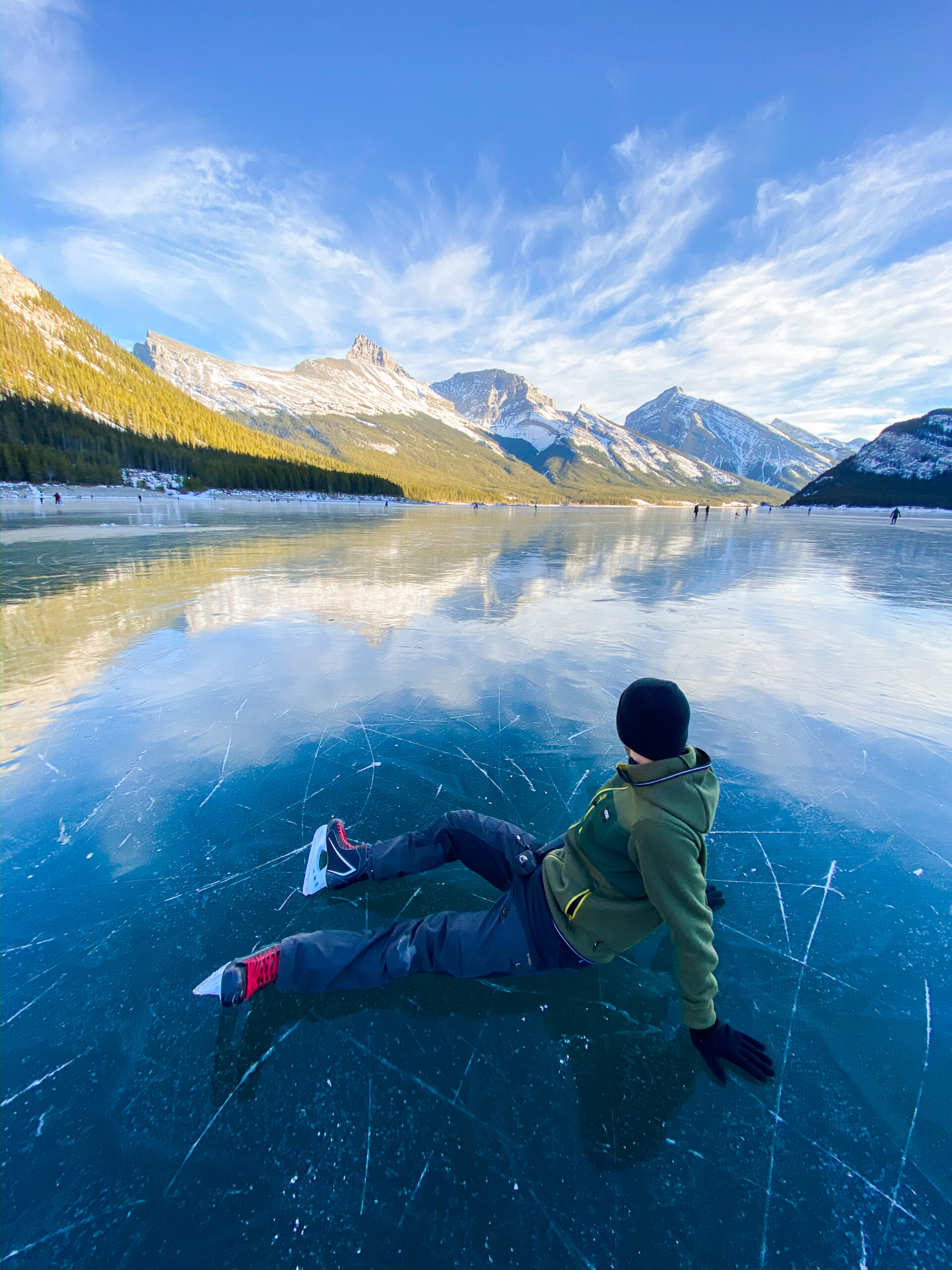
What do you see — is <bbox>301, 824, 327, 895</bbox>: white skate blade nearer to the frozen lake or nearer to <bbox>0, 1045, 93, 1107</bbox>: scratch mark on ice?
the frozen lake

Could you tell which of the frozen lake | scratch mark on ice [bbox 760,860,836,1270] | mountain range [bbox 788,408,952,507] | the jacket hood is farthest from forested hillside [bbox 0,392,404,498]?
mountain range [bbox 788,408,952,507]

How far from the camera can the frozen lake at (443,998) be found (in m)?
1.44

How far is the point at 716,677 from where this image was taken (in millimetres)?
5145

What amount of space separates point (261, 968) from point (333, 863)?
63cm

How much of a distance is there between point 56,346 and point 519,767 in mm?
164431

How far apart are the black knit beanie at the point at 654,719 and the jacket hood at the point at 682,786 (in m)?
0.05

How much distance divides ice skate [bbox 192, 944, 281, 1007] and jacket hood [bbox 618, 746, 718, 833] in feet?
5.46

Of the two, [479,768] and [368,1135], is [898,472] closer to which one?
[479,768]

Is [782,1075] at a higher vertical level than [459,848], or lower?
lower

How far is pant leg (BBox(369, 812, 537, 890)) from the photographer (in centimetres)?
252

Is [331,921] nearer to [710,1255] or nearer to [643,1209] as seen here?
[643,1209]

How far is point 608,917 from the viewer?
1960 mm

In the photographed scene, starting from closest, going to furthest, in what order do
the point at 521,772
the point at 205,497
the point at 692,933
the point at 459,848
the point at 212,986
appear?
the point at 692,933
the point at 212,986
the point at 459,848
the point at 521,772
the point at 205,497

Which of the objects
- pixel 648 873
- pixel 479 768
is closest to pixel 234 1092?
pixel 648 873
